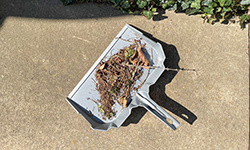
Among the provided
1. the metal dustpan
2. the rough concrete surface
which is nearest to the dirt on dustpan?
the metal dustpan

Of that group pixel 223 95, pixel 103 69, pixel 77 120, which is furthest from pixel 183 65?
pixel 77 120

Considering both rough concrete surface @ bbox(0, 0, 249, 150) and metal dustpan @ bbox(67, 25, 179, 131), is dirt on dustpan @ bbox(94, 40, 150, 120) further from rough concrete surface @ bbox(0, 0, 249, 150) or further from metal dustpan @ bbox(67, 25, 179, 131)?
rough concrete surface @ bbox(0, 0, 249, 150)

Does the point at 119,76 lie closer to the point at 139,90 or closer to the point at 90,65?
the point at 139,90

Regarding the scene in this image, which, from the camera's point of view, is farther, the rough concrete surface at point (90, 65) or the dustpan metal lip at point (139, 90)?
the rough concrete surface at point (90, 65)

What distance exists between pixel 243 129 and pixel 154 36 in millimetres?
1414

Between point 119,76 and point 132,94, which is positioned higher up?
point 119,76

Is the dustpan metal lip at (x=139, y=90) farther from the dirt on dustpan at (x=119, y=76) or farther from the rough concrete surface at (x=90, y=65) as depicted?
the rough concrete surface at (x=90, y=65)

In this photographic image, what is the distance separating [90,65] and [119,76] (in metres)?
0.38

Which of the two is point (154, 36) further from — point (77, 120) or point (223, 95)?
point (77, 120)

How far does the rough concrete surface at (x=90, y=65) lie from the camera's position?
5.49 feet

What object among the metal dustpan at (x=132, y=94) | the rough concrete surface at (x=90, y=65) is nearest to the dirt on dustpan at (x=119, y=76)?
the metal dustpan at (x=132, y=94)

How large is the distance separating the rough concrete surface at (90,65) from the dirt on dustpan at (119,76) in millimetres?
256

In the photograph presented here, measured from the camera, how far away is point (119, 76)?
1.52 metres

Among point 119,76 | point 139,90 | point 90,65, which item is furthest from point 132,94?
point 90,65
